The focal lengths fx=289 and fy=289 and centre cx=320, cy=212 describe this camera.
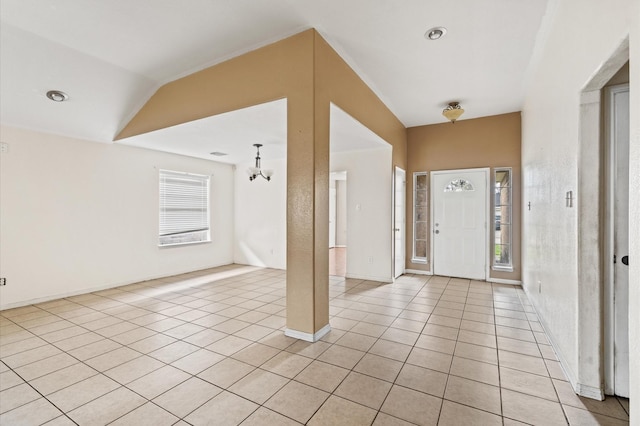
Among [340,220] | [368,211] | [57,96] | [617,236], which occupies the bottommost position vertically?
[340,220]

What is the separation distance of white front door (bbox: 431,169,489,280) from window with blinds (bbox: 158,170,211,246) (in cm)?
504

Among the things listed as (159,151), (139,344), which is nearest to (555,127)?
(139,344)

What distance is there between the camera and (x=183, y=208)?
6172 millimetres

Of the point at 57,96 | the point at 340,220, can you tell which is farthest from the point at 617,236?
the point at 340,220

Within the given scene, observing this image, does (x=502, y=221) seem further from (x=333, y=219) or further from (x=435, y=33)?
(x=333, y=219)

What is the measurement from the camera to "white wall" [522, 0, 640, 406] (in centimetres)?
173

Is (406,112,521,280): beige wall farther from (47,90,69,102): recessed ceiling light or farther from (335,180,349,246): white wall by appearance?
(47,90,69,102): recessed ceiling light

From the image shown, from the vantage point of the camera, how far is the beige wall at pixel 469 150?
17.1 ft

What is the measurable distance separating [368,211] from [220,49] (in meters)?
3.53

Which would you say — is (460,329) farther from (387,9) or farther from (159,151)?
(159,151)

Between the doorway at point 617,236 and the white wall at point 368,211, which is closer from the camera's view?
the doorway at point 617,236

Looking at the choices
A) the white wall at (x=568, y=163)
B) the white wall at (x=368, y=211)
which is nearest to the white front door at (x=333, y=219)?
the white wall at (x=368, y=211)

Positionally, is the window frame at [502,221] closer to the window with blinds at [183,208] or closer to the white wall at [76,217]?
the window with blinds at [183,208]

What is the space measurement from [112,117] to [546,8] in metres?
5.47
